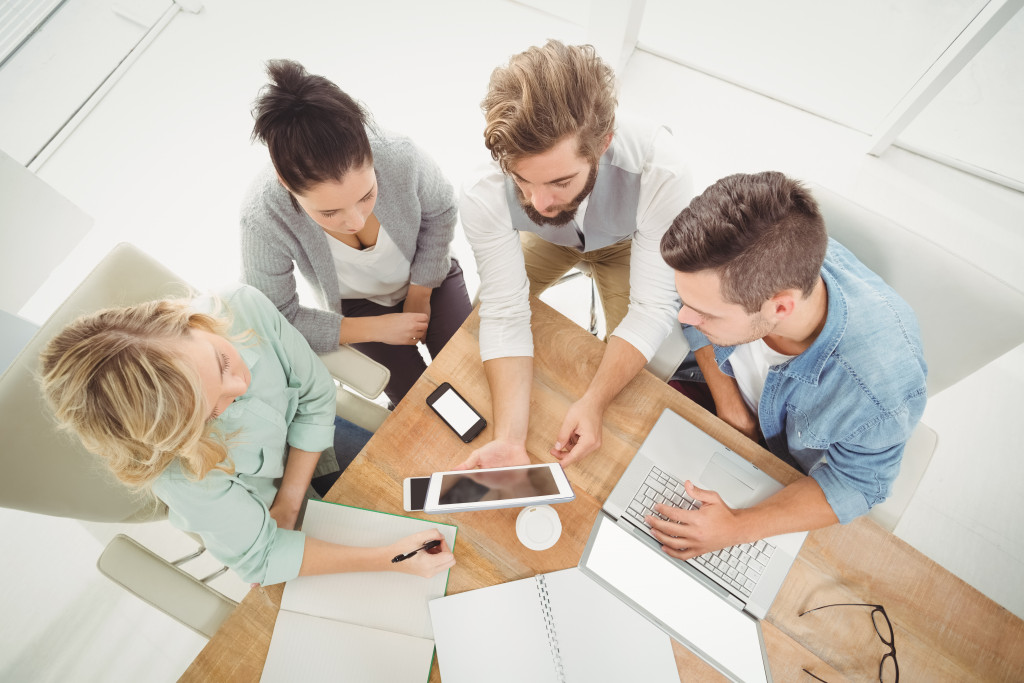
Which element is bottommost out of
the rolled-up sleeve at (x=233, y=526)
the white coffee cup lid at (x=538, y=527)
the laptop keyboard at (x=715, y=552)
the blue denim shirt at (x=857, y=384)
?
the rolled-up sleeve at (x=233, y=526)

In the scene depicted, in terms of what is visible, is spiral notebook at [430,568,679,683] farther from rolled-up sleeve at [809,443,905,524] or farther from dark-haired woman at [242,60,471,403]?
dark-haired woman at [242,60,471,403]

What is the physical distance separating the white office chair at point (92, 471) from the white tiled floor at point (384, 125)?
2.72 ft

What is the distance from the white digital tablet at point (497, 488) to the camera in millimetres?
911

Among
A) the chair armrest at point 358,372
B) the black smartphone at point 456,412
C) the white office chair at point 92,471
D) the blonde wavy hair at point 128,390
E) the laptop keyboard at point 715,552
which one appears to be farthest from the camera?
the chair armrest at point 358,372

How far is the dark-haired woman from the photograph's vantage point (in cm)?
97

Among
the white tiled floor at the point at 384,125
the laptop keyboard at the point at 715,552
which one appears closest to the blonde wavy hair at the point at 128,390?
the laptop keyboard at the point at 715,552

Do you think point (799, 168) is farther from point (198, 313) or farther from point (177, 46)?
point (177, 46)

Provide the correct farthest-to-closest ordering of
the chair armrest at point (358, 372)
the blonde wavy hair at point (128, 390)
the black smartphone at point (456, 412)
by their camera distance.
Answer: the chair armrest at point (358, 372) → the black smartphone at point (456, 412) → the blonde wavy hair at point (128, 390)

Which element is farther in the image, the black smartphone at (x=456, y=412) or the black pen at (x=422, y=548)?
the black smartphone at (x=456, y=412)

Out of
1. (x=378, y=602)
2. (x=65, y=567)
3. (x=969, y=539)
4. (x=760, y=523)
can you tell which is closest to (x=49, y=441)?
(x=378, y=602)

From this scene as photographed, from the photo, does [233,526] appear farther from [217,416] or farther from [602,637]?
[602,637]

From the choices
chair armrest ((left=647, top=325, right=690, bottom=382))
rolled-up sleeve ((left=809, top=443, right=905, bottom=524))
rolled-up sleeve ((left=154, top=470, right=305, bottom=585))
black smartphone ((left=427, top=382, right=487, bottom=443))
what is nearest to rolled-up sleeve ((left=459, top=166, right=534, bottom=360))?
black smartphone ((left=427, top=382, right=487, bottom=443))

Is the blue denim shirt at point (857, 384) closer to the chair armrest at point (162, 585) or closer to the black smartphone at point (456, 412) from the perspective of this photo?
the black smartphone at point (456, 412)

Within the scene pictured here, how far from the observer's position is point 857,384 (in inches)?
35.8
